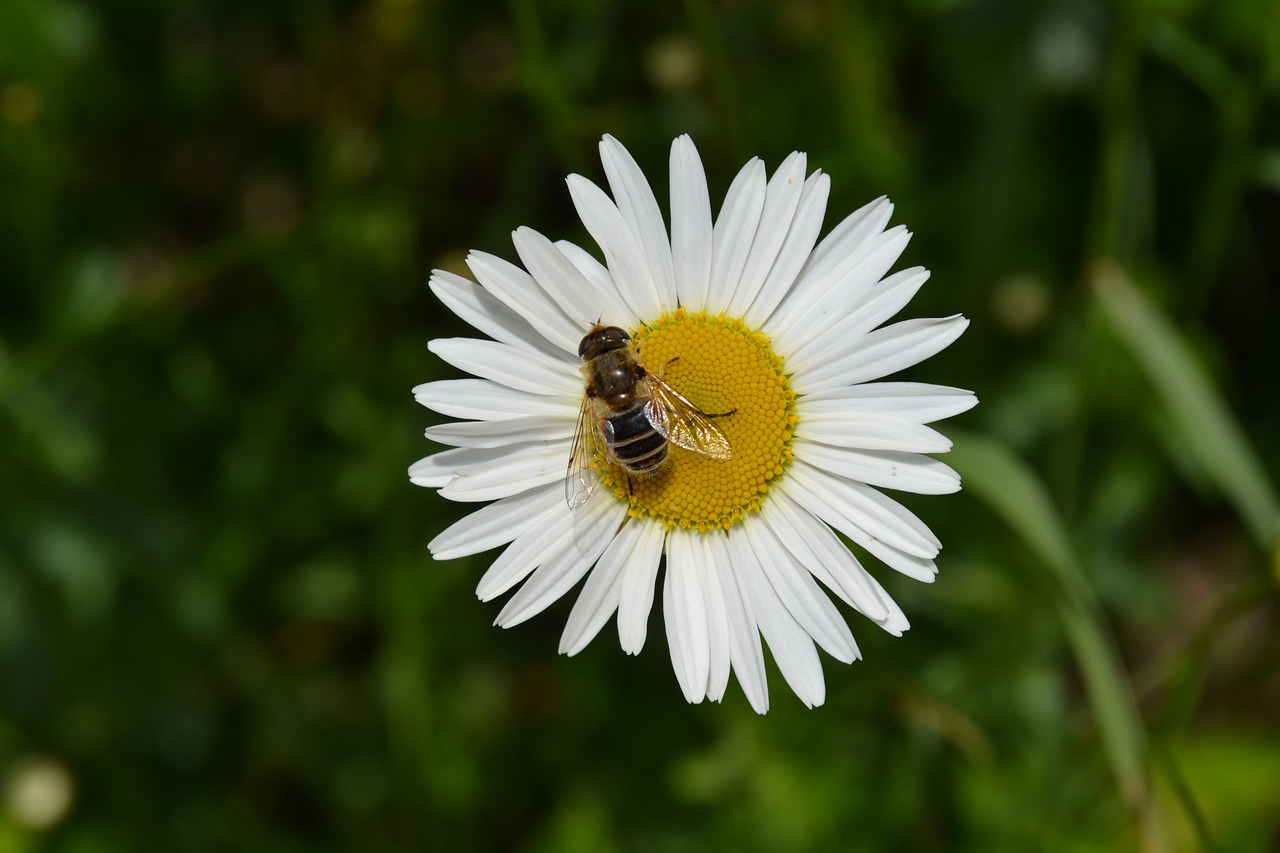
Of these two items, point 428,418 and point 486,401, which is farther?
point 428,418

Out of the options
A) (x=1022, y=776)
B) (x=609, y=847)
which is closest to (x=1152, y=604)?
(x=1022, y=776)

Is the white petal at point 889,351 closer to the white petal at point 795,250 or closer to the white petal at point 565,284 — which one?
the white petal at point 795,250

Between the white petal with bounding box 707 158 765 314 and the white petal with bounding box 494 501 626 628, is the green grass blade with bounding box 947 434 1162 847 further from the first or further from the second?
the white petal with bounding box 494 501 626 628

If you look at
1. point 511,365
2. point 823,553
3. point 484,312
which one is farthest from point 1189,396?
point 484,312

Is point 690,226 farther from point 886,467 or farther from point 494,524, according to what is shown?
point 494,524

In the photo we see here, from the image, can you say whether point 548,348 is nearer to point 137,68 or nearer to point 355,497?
point 355,497

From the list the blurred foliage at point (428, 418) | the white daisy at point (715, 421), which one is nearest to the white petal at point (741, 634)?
the white daisy at point (715, 421)

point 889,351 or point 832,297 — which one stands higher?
point 832,297
